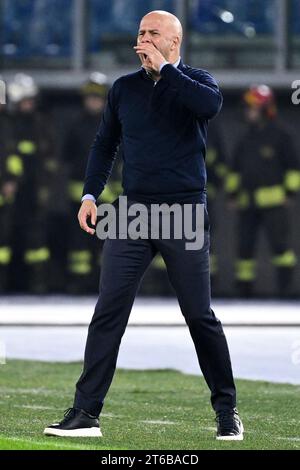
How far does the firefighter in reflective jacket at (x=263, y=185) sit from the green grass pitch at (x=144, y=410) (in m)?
6.78

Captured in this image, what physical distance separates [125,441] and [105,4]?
12.8 m

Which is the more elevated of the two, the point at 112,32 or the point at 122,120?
the point at 112,32

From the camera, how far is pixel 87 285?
18.7m

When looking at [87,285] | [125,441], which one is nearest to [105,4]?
[87,285]

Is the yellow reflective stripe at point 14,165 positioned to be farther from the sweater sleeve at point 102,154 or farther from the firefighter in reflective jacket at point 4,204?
the sweater sleeve at point 102,154

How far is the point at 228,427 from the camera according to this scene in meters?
7.33

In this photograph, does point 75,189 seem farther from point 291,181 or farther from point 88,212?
point 88,212

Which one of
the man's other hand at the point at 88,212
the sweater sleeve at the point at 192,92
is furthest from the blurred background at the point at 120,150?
the sweater sleeve at the point at 192,92

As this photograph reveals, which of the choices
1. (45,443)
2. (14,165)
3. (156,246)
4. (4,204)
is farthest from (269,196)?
(45,443)

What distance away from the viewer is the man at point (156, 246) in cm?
729

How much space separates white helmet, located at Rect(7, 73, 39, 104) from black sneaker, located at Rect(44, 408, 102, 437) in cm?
1115
